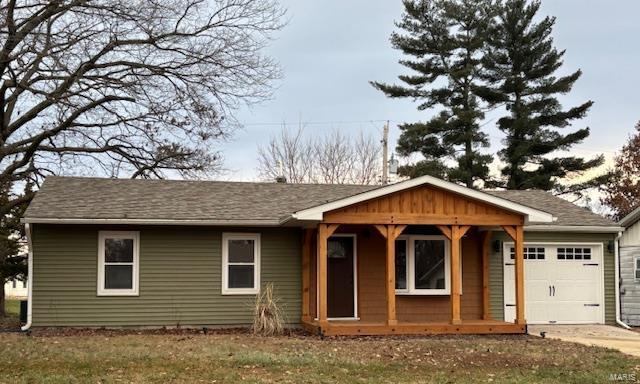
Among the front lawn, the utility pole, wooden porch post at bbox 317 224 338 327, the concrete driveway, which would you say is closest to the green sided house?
wooden porch post at bbox 317 224 338 327

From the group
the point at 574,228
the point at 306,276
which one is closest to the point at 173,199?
the point at 306,276

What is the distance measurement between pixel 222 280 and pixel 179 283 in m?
0.95

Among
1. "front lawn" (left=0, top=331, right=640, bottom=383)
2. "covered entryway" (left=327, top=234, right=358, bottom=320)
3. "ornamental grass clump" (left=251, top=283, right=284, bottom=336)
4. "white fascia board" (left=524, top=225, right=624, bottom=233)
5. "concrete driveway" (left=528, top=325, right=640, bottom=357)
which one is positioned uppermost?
"white fascia board" (left=524, top=225, right=624, bottom=233)

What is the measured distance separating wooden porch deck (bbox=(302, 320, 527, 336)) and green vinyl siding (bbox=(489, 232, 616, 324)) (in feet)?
6.72

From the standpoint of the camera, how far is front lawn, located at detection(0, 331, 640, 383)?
998 cm

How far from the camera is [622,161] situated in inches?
1542

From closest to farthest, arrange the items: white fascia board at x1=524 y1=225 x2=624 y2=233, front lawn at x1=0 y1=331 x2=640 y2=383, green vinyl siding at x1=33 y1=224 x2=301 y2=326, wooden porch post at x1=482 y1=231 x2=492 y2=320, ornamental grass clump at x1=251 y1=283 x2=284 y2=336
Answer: front lawn at x1=0 y1=331 x2=640 y2=383, ornamental grass clump at x1=251 y1=283 x2=284 y2=336, green vinyl siding at x1=33 y1=224 x2=301 y2=326, wooden porch post at x1=482 y1=231 x2=492 y2=320, white fascia board at x1=524 y1=225 x2=624 y2=233

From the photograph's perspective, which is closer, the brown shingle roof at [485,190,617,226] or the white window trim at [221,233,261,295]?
the white window trim at [221,233,261,295]

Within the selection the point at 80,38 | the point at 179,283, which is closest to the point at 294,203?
the point at 179,283

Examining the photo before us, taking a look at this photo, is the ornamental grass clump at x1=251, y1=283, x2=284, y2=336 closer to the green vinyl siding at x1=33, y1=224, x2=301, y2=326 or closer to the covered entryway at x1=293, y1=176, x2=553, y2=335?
the covered entryway at x1=293, y1=176, x2=553, y2=335

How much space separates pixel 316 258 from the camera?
674 inches

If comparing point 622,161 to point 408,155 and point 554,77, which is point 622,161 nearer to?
point 554,77

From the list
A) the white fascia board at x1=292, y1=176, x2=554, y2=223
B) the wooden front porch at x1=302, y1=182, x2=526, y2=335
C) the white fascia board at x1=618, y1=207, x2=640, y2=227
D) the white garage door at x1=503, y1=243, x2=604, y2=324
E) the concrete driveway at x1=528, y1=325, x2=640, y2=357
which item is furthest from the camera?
the white fascia board at x1=618, y1=207, x2=640, y2=227

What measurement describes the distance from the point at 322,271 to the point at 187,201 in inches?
169
